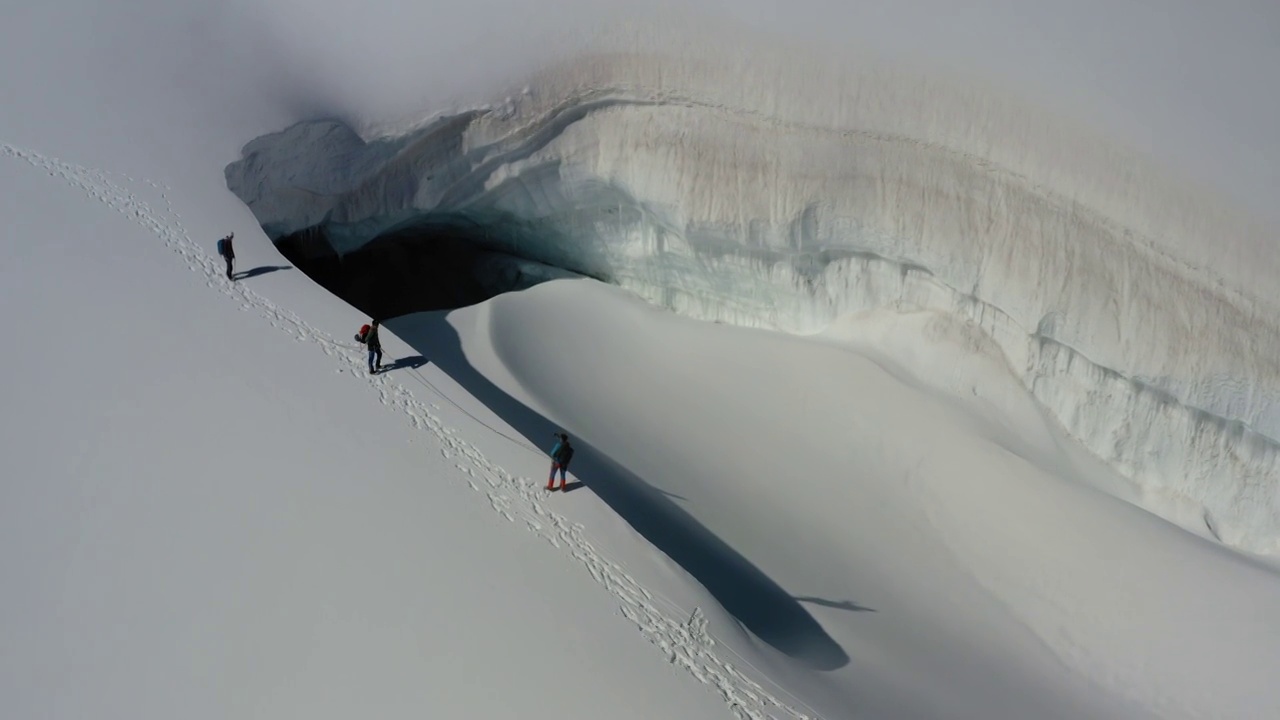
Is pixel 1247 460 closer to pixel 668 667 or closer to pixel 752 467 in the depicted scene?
pixel 752 467

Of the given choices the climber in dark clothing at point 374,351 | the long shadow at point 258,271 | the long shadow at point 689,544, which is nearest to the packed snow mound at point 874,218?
the long shadow at point 258,271

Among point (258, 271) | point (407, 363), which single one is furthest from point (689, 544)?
point (258, 271)

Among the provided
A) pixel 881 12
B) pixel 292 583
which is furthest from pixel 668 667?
pixel 881 12

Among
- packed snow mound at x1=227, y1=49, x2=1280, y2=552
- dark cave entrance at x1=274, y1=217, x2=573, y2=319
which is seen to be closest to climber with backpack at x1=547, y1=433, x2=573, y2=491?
packed snow mound at x1=227, y1=49, x2=1280, y2=552

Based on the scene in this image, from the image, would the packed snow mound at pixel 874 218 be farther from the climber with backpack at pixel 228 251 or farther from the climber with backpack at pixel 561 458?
the climber with backpack at pixel 561 458

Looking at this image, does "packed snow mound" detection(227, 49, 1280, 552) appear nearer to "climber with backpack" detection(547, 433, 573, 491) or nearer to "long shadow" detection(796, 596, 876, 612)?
"long shadow" detection(796, 596, 876, 612)

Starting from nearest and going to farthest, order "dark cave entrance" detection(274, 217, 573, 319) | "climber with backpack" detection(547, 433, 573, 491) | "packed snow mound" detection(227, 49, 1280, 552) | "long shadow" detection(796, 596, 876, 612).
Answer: "climber with backpack" detection(547, 433, 573, 491) < "long shadow" detection(796, 596, 876, 612) < "packed snow mound" detection(227, 49, 1280, 552) < "dark cave entrance" detection(274, 217, 573, 319)
